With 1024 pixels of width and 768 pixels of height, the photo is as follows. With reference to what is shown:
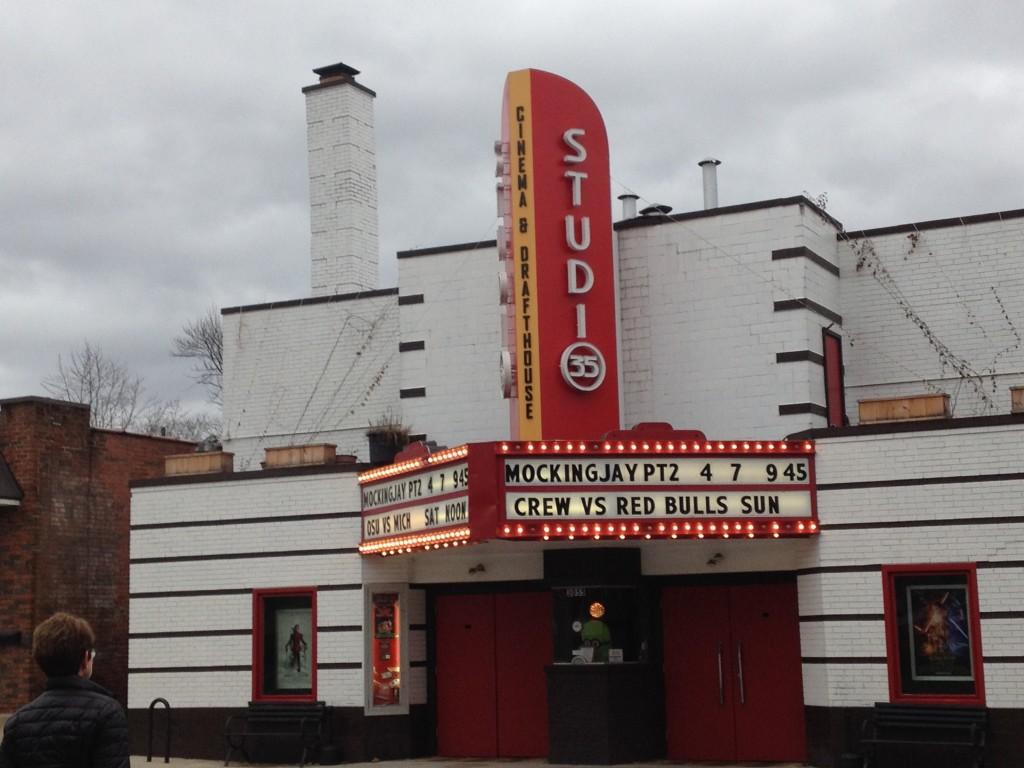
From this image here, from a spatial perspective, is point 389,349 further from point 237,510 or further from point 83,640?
point 83,640

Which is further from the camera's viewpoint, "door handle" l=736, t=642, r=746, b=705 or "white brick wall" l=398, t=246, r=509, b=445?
"white brick wall" l=398, t=246, r=509, b=445

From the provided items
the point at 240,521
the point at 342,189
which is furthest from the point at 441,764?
the point at 342,189

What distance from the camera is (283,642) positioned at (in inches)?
808

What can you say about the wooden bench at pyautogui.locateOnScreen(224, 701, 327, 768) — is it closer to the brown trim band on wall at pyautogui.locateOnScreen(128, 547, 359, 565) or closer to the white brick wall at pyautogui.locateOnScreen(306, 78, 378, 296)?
the brown trim band on wall at pyautogui.locateOnScreen(128, 547, 359, 565)

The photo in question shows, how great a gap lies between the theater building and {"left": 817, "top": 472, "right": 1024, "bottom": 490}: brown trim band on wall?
0.03 metres

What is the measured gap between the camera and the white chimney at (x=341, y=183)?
24.9 meters

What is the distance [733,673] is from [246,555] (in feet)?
23.1

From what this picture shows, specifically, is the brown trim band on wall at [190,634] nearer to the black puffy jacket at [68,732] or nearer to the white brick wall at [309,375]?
the white brick wall at [309,375]

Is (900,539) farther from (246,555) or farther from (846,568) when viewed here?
(246,555)

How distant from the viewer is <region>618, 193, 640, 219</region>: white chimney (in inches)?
887

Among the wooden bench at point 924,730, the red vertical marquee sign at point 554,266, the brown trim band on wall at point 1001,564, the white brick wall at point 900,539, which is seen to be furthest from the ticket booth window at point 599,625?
the brown trim band on wall at point 1001,564

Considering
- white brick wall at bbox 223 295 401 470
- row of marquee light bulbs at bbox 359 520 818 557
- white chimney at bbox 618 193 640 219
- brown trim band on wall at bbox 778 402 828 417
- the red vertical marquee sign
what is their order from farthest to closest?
white brick wall at bbox 223 295 401 470
white chimney at bbox 618 193 640 219
brown trim band on wall at bbox 778 402 828 417
the red vertical marquee sign
row of marquee light bulbs at bbox 359 520 818 557

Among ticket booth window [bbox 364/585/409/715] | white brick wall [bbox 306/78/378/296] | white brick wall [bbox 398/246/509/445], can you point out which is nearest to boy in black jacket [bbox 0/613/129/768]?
ticket booth window [bbox 364/585/409/715]

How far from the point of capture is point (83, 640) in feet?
21.2
